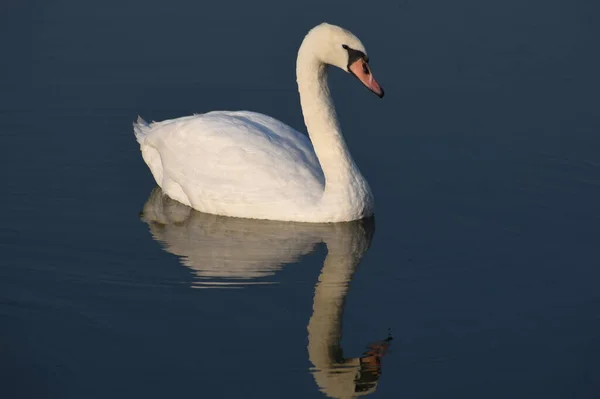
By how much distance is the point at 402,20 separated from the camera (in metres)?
16.8

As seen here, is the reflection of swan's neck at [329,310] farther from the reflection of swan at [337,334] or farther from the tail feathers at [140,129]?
the tail feathers at [140,129]

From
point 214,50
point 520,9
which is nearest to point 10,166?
point 214,50

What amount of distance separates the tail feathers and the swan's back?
40 cm

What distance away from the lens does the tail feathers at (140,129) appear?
45.3ft

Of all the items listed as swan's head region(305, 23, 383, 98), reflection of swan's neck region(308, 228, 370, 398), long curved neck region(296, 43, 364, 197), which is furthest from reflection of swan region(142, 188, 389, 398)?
swan's head region(305, 23, 383, 98)

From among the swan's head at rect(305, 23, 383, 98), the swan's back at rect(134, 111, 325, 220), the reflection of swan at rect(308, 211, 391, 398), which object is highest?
the swan's head at rect(305, 23, 383, 98)

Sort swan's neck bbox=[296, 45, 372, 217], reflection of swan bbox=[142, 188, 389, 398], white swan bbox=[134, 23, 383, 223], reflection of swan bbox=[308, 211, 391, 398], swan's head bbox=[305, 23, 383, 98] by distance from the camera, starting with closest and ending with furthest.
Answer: reflection of swan bbox=[308, 211, 391, 398] → reflection of swan bbox=[142, 188, 389, 398] → swan's head bbox=[305, 23, 383, 98] → white swan bbox=[134, 23, 383, 223] → swan's neck bbox=[296, 45, 372, 217]

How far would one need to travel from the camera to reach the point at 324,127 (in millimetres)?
12492

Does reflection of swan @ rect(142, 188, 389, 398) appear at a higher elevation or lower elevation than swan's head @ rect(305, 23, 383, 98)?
lower

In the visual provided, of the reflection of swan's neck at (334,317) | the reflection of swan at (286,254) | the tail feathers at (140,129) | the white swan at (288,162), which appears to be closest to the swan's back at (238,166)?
the white swan at (288,162)

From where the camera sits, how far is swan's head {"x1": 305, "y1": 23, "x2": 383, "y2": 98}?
11.9 metres

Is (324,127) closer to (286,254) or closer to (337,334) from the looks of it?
(286,254)

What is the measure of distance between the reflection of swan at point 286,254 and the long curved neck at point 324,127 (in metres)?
0.44

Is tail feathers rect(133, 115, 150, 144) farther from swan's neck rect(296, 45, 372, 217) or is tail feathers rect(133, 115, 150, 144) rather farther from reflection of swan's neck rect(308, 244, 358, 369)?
reflection of swan's neck rect(308, 244, 358, 369)
